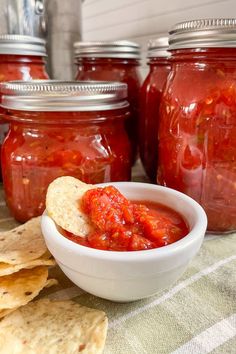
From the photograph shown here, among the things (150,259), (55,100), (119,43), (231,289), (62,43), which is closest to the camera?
(150,259)

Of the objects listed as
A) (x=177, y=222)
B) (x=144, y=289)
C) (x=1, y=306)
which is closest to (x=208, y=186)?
(x=177, y=222)

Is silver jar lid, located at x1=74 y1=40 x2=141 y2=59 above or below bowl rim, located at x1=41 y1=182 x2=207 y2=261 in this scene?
above

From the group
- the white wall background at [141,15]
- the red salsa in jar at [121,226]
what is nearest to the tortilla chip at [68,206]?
the red salsa in jar at [121,226]

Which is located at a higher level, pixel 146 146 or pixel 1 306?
pixel 146 146

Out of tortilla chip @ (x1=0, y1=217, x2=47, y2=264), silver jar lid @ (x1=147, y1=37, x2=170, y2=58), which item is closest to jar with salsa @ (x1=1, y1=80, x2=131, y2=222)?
tortilla chip @ (x1=0, y1=217, x2=47, y2=264)

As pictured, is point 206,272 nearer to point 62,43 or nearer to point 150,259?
point 150,259

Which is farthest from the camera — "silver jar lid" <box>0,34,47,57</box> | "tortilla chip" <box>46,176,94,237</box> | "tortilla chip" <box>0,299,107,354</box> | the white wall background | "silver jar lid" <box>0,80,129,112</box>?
the white wall background

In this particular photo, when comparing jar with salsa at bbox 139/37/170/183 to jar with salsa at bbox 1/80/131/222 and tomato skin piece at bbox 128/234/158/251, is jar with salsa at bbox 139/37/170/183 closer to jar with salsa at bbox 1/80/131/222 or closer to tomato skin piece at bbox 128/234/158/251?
jar with salsa at bbox 1/80/131/222

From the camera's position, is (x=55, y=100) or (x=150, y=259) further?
(x=55, y=100)
